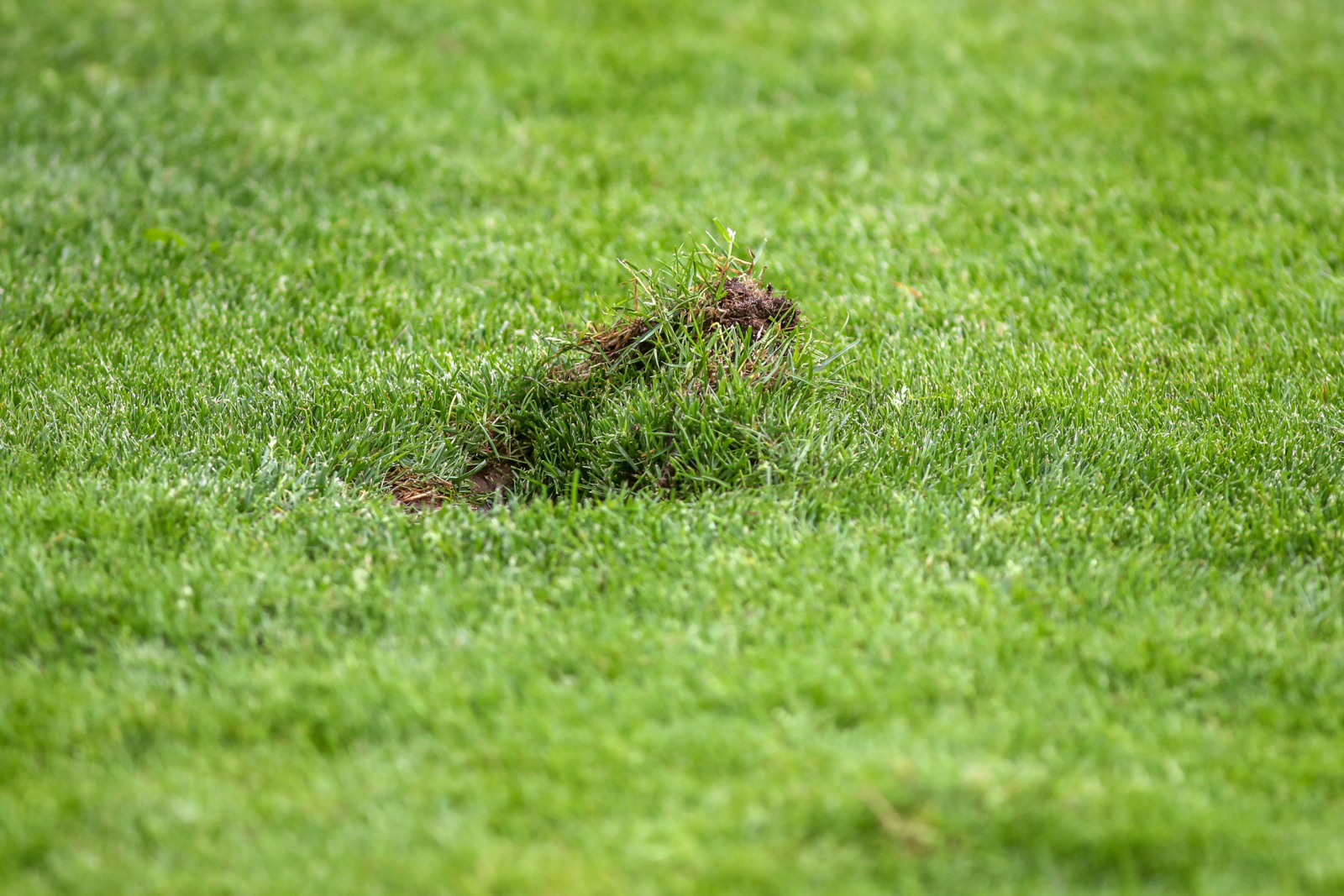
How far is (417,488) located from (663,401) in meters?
0.92

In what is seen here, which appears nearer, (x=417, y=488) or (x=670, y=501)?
(x=670, y=501)

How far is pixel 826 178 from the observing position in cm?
646

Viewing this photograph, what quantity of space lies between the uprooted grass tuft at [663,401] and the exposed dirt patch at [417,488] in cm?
7

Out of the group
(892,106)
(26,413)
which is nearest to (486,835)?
(26,413)

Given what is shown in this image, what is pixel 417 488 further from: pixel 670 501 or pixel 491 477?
pixel 670 501

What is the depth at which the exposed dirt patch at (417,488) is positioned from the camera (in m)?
3.92

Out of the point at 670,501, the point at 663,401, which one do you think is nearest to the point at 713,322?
the point at 663,401

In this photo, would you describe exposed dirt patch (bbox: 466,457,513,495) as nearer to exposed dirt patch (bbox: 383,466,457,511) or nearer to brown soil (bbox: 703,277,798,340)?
exposed dirt patch (bbox: 383,466,457,511)

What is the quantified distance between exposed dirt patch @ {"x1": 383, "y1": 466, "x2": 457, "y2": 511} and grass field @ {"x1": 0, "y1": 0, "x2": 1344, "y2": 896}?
52mm

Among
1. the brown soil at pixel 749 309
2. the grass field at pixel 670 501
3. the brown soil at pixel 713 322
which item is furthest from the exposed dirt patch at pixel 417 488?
the brown soil at pixel 749 309

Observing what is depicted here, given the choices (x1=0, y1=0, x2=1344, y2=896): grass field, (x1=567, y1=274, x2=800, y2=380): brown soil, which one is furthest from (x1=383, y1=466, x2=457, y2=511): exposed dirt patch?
(x1=567, y1=274, x2=800, y2=380): brown soil

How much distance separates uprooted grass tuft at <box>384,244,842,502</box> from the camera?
3.87m

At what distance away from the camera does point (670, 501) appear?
3.73 metres

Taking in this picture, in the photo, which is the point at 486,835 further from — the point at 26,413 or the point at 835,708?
the point at 26,413
